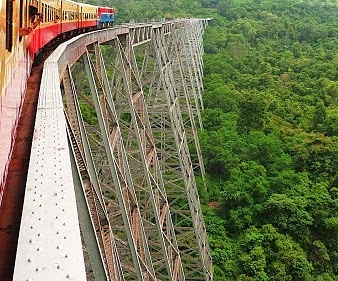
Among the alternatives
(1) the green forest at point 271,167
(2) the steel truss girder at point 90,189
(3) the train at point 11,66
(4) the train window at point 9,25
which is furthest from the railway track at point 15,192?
(1) the green forest at point 271,167

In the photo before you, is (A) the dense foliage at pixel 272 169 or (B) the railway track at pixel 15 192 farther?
(A) the dense foliage at pixel 272 169

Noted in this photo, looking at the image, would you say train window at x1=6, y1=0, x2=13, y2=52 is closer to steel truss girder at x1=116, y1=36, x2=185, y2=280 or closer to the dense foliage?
steel truss girder at x1=116, y1=36, x2=185, y2=280

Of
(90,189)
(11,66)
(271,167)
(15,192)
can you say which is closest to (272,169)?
(271,167)

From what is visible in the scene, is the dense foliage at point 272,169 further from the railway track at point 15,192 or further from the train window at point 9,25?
the train window at point 9,25

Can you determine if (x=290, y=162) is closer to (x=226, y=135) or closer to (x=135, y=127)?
(x=226, y=135)

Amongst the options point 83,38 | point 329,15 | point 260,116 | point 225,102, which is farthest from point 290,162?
point 329,15

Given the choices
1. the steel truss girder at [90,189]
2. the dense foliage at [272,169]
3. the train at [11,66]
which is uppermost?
the train at [11,66]

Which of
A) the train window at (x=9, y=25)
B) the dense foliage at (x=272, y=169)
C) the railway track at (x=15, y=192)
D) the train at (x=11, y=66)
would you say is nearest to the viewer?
the railway track at (x=15, y=192)

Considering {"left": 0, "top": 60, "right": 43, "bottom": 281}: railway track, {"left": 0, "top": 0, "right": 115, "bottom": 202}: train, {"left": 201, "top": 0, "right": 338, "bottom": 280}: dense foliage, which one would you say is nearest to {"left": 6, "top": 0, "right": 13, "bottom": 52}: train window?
{"left": 0, "top": 0, "right": 115, "bottom": 202}: train

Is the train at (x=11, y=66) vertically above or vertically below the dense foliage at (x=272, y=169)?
above
